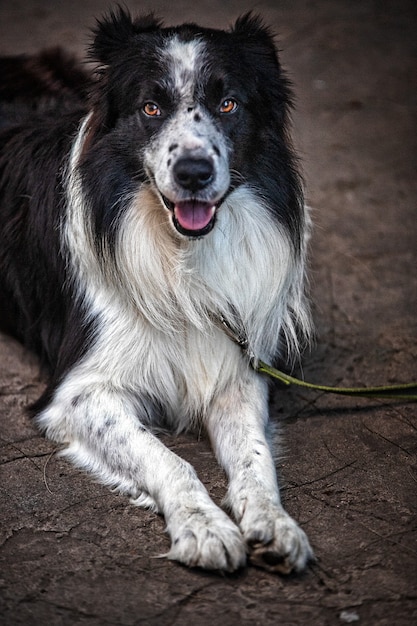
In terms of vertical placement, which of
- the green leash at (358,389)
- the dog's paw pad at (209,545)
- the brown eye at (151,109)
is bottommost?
the dog's paw pad at (209,545)

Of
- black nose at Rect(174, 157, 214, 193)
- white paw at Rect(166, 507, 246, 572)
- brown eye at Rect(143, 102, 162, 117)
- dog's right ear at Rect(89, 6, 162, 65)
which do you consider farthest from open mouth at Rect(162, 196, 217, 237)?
white paw at Rect(166, 507, 246, 572)

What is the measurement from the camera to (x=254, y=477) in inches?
134

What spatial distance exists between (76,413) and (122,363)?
27cm

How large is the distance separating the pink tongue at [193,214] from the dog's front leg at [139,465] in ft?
2.52

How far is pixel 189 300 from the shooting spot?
381 cm

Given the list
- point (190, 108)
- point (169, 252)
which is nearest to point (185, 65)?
point (190, 108)

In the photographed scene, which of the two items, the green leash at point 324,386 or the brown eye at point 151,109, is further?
the green leash at point 324,386

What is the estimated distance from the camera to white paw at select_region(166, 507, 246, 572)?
3.00 meters

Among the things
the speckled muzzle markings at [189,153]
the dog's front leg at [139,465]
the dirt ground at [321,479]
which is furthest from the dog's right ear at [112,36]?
the dirt ground at [321,479]

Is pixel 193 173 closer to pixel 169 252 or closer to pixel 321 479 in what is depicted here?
pixel 169 252

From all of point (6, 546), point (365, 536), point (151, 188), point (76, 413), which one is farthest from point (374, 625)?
point (151, 188)

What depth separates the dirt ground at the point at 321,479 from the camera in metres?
2.94

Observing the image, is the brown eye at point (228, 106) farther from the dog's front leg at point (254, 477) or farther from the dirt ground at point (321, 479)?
the dirt ground at point (321, 479)

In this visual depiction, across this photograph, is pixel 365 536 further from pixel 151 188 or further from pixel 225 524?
pixel 151 188
